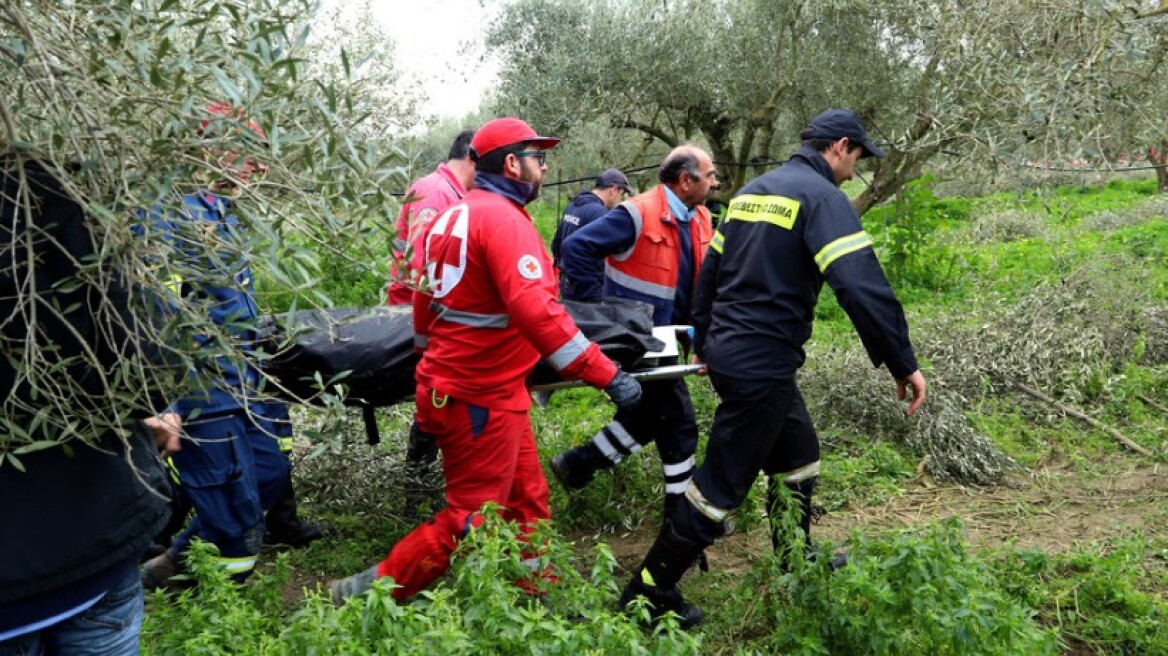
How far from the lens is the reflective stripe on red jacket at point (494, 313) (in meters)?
3.60

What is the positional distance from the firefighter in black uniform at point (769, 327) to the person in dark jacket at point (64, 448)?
2.28m

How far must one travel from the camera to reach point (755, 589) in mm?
4016

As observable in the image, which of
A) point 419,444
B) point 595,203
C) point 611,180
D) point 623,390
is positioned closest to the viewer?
point 623,390

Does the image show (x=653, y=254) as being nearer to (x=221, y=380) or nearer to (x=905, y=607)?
(x=905, y=607)

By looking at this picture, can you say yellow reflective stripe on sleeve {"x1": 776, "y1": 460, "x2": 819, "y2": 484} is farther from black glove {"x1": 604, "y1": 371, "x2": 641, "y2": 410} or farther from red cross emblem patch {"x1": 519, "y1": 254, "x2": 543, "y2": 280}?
red cross emblem patch {"x1": 519, "y1": 254, "x2": 543, "y2": 280}

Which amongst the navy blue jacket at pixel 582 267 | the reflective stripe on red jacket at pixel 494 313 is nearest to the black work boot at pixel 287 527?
the reflective stripe on red jacket at pixel 494 313

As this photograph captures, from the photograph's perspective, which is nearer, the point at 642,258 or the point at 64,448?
the point at 64,448

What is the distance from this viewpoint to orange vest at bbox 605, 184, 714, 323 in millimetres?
5168

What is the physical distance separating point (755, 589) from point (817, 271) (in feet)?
4.42

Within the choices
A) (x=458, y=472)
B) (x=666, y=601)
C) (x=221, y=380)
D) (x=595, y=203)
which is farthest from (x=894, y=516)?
(x=221, y=380)

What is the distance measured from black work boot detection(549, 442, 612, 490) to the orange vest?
814mm

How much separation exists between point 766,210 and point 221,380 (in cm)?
251

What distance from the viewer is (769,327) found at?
13.1ft

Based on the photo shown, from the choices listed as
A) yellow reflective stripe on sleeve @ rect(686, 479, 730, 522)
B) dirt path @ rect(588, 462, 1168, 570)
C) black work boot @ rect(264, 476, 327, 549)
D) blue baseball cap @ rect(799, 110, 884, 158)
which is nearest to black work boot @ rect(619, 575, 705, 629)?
yellow reflective stripe on sleeve @ rect(686, 479, 730, 522)
